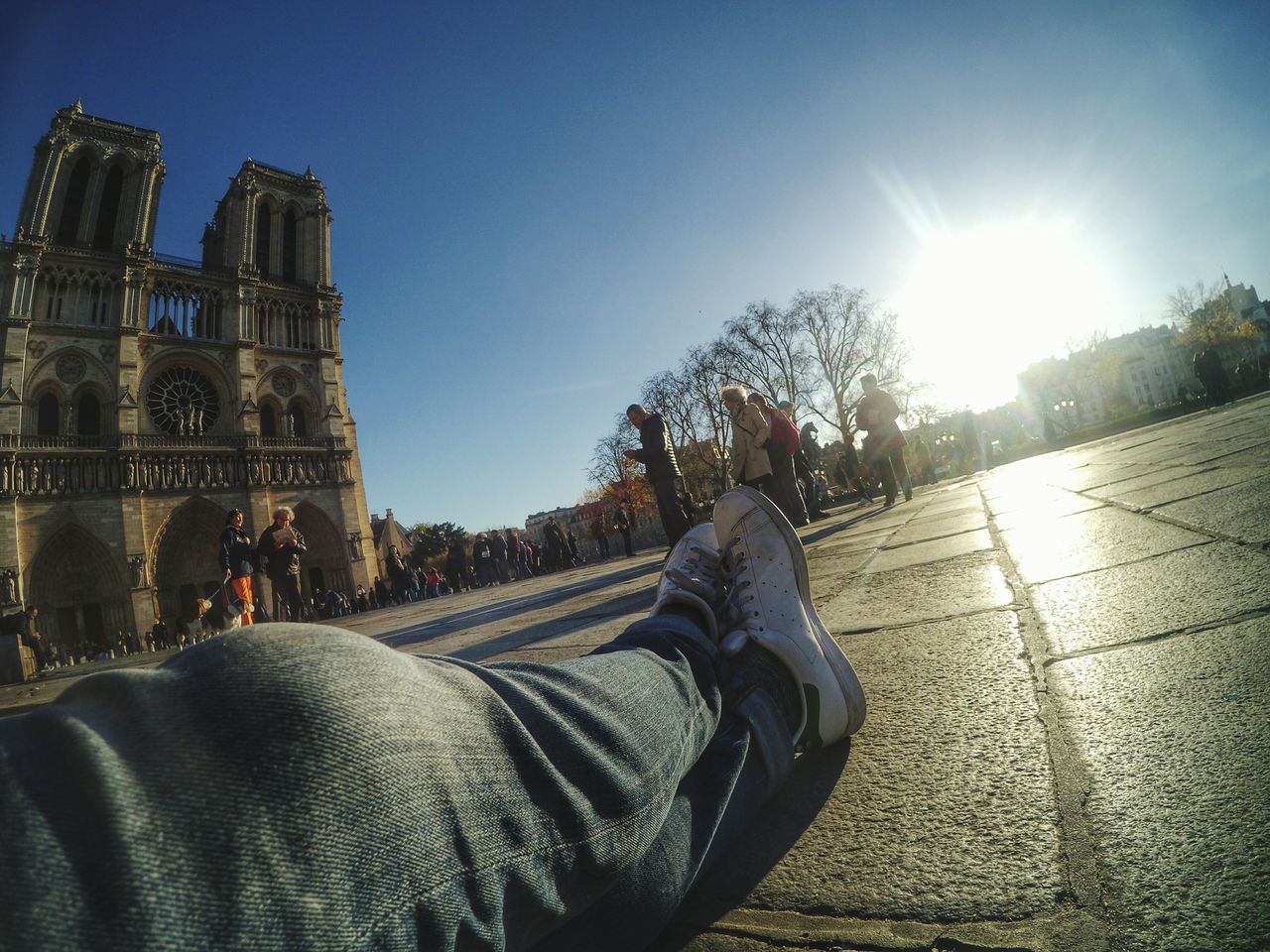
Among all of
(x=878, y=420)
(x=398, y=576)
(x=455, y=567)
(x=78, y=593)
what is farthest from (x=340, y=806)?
(x=78, y=593)

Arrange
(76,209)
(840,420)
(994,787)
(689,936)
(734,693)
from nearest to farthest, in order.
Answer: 1. (689,936)
2. (994,787)
3. (734,693)
4. (76,209)
5. (840,420)

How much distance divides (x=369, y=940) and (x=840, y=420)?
29.0m

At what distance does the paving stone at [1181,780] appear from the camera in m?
0.52

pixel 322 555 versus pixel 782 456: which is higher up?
pixel 322 555

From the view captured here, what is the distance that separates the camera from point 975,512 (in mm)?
4215

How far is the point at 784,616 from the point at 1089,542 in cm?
171

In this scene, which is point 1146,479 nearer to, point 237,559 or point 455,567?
point 237,559

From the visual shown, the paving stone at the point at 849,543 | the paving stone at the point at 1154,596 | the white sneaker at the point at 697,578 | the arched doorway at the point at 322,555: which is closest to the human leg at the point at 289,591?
the paving stone at the point at 849,543

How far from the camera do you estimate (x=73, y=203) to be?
23.5m

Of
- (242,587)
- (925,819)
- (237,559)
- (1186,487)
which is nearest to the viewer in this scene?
(925,819)

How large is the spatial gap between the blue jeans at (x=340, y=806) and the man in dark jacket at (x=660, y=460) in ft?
15.7

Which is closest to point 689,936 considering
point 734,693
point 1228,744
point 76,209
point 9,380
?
point 734,693

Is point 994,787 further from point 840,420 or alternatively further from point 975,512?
point 840,420

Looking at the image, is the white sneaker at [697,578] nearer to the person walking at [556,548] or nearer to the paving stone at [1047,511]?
the paving stone at [1047,511]
